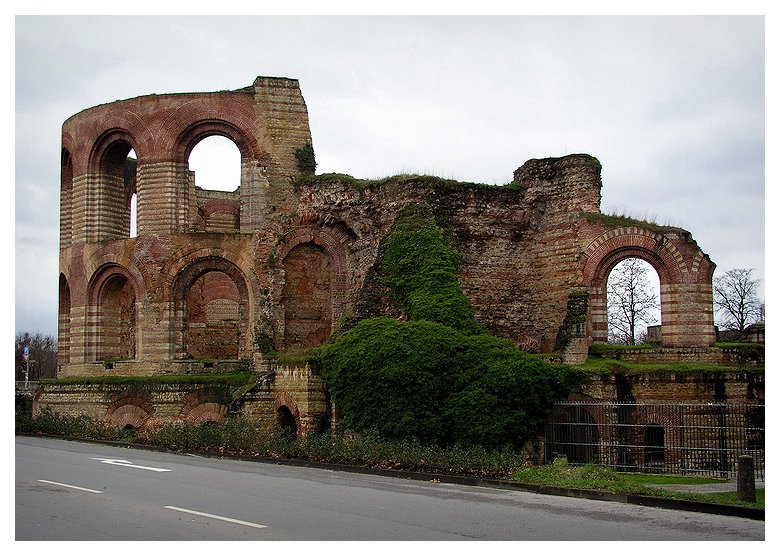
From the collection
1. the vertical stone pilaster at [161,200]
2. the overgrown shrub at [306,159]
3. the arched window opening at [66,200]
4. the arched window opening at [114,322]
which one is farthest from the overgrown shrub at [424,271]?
the arched window opening at [66,200]

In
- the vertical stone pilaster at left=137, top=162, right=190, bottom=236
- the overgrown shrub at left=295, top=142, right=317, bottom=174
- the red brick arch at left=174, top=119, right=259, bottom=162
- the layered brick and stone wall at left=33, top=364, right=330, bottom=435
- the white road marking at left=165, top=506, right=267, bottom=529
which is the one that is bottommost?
the white road marking at left=165, top=506, right=267, bottom=529

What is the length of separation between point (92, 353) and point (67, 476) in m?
15.3

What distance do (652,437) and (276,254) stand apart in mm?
12760

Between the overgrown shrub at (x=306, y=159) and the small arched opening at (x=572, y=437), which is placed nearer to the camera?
the small arched opening at (x=572, y=437)

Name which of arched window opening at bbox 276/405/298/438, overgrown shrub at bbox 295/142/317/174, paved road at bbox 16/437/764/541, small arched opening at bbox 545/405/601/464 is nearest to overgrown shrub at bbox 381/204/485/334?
small arched opening at bbox 545/405/601/464

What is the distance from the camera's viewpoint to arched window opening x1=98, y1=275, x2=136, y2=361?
32.8 metres

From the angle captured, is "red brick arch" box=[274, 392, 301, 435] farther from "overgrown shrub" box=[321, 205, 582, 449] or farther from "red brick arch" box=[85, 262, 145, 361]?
"red brick arch" box=[85, 262, 145, 361]

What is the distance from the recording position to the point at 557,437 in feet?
73.4

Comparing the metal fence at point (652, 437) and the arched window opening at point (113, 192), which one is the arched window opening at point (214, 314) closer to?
the arched window opening at point (113, 192)

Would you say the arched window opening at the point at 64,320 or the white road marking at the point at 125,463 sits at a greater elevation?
→ the arched window opening at the point at 64,320

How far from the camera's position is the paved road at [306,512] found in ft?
39.5

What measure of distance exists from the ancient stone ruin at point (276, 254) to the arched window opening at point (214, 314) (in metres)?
0.08

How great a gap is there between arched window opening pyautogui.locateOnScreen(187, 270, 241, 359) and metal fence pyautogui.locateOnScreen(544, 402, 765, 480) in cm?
1626

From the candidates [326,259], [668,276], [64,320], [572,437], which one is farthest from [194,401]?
[668,276]
